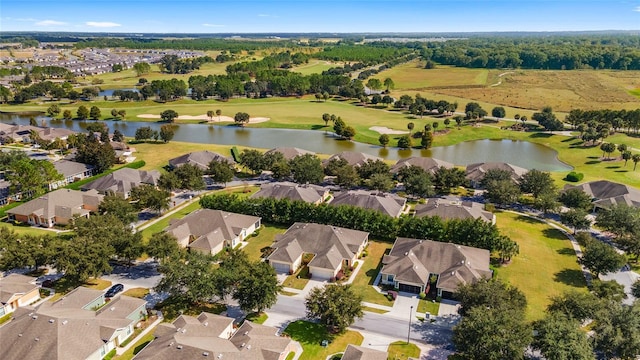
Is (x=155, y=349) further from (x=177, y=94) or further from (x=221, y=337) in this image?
(x=177, y=94)

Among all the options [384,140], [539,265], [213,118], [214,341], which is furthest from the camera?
[213,118]

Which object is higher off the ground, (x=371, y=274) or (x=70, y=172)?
(x=70, y=172)

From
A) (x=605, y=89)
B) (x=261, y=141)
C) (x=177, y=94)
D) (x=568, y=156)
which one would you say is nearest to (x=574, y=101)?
(x=605, y=89)

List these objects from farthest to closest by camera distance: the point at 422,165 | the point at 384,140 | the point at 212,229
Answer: the point at 384,140
the point at 422,165
the point at 212,229

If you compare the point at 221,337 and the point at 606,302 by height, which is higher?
the point at 606,302

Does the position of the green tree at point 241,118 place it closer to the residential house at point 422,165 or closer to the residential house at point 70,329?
the residential house at point 422,165

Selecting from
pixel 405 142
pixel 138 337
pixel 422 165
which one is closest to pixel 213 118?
pixel 405 142

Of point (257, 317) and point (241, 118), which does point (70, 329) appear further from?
point (241, 118)
